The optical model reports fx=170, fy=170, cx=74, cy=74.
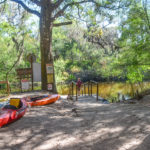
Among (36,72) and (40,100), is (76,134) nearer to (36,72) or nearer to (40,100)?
(40,100)

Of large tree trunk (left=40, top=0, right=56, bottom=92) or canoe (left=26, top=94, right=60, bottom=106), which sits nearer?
canoe (left=26, top=94, right=60, bottom=106)

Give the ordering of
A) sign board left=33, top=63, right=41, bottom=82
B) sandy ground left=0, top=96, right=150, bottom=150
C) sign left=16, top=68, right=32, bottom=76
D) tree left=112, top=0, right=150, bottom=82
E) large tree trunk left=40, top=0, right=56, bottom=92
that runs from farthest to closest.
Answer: tree left=112, top=0, right=150, bottom=82 < sign left=16, top=68, right=32, bottom=76 < sign board left=33, top=63, right=41, bottom=82 < large tree trunk left=40, top=0, right=56, bottom=92 < sandy ground left=0, top=96, right=150, bottom=150

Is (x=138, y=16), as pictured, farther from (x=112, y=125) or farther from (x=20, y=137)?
(x=20, y=137)

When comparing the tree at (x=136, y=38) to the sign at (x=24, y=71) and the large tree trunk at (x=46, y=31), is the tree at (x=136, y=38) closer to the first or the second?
the large tree trunk at (x=46, y=31)

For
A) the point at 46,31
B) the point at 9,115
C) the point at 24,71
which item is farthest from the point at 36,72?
the point at 9,115

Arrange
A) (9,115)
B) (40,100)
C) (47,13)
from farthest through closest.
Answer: (47,13), (40,100), (9,115)

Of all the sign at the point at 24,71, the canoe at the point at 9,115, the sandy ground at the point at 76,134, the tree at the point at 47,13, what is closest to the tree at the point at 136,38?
the tree at the point at 47,13

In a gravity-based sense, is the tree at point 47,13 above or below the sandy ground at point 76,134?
above

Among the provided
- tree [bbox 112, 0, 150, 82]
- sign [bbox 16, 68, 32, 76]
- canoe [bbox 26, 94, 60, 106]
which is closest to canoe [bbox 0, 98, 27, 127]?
canoe [bbox 26, 94, 60, 106]

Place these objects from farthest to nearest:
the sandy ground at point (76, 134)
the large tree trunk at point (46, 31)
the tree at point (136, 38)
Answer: the tree at point (136, 38) → the large tree trunk at point (46, 31) → the sandy ground at point (76, 134)

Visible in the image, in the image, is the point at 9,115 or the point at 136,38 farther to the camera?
the point at 136,38

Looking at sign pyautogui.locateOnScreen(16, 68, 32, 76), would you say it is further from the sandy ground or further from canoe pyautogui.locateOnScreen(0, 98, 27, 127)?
the sandy ground

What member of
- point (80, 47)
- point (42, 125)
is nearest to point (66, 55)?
point (80, 47)

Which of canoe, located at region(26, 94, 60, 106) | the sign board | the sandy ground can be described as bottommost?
the sandy ground
